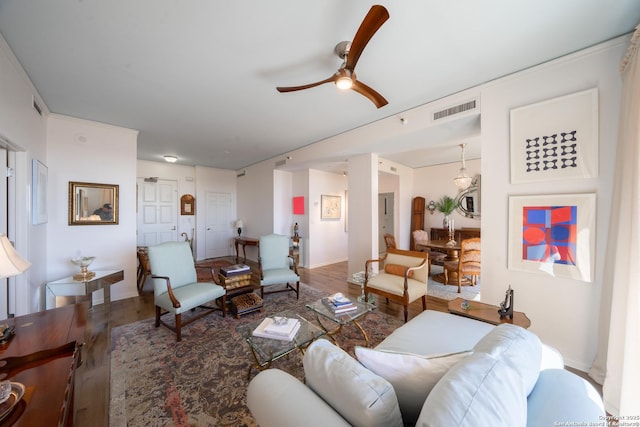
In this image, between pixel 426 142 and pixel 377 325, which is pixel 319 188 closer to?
pixel 426 142

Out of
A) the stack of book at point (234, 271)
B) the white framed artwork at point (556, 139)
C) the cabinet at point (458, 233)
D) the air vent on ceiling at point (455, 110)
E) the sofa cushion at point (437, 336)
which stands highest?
the air vent on ceiling at point (455, 110)

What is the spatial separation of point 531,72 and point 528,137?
642mm

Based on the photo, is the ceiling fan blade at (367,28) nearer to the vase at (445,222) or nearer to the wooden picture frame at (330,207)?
the wooden picture frame at (330,207)

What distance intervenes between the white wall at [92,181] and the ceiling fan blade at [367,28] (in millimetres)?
3931

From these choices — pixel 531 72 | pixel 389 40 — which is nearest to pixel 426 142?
pixel 531 72

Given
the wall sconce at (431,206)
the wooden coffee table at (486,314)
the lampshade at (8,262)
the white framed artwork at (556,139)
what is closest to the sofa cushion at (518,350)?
the wooden coffee table at (486,314)

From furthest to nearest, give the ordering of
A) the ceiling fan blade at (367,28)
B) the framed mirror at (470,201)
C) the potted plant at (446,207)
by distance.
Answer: the potted plant at (446,207), the framed mirror at (470,201), the ceiling fan blade at (367,28)

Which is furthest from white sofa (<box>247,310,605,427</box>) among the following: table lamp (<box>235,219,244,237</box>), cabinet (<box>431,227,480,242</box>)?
table lamp (<box>235,219,244,237</box>)

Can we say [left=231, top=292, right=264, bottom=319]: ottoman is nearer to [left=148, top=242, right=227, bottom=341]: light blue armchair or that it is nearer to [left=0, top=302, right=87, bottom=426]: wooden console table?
[left=148, top=242, right=227, bottom=341]: light blue armchair

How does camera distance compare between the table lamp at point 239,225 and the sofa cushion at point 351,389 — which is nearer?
the sofa cushion at point 351,389

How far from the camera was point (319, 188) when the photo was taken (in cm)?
600

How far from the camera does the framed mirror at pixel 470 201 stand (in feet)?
19.6

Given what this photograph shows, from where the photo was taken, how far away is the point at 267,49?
6.70 ft

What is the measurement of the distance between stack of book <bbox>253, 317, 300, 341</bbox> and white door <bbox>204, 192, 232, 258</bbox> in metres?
5.72
